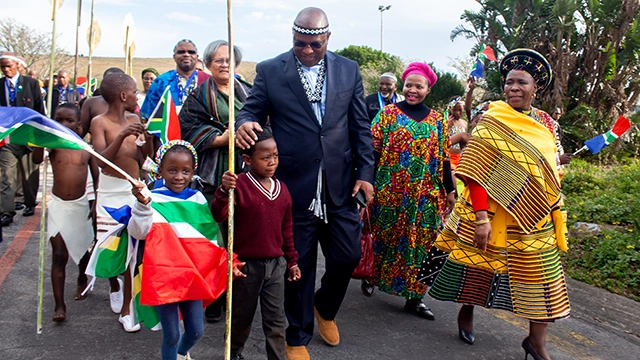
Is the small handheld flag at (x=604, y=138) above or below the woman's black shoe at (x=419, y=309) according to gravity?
above

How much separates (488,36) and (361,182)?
52.7 feet

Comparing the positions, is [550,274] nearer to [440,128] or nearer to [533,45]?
[440,128]

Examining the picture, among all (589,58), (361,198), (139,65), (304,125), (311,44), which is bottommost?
(361,198)

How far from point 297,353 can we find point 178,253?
3.72 ft

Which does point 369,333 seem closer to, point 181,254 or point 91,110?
point 181,254

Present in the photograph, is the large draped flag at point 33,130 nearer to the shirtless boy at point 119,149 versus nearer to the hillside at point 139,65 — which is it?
the shirtless boy at point 119,149

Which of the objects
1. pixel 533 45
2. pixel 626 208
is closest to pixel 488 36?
pixel 533 45

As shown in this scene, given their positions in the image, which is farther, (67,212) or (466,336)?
(67,212)

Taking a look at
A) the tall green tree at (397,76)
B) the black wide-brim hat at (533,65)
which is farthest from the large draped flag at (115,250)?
the tall green tree at (397,76)

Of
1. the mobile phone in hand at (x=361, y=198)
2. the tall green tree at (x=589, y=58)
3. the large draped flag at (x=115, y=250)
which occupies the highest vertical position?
the tall green tree at (x=589, y=58)

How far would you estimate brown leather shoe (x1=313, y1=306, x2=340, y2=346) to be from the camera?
414 cm

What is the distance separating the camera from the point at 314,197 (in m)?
3.86

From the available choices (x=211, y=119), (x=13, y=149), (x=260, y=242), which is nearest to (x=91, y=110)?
(x=211, y=119)

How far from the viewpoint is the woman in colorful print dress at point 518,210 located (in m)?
3.82
